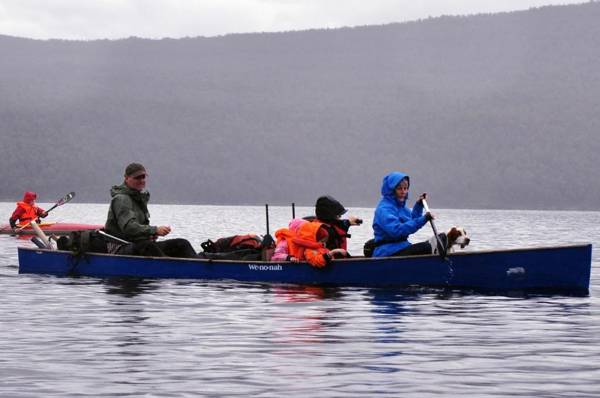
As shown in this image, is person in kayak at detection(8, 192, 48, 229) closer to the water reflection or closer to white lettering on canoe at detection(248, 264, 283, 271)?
the water reflection

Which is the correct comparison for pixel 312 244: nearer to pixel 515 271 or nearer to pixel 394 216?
pixel 394 216

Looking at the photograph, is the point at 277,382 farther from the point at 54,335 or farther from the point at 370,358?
the point at 54,335

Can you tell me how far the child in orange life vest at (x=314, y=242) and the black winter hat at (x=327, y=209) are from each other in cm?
14

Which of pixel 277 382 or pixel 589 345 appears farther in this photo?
pixel 589 345

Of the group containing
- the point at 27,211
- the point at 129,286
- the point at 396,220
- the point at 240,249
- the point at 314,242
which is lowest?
the point at 129,286

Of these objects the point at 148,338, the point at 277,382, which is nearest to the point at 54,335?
the point at 148,338

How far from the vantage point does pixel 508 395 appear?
36.2 feet

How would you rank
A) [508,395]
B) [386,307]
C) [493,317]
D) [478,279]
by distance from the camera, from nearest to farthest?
[508,395] < [493,317] < [386,307] < [478,279]

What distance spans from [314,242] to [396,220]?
1322mm

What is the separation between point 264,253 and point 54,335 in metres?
7.86

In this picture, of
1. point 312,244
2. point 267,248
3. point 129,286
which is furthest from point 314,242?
point 129,286

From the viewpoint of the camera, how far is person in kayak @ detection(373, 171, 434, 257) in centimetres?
2031

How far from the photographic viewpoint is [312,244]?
2111cm

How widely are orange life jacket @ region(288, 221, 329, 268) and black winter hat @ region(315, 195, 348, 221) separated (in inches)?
5.9
